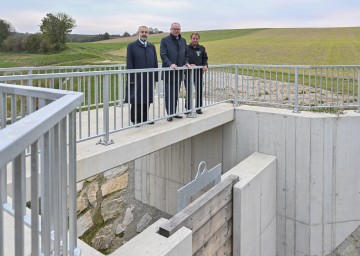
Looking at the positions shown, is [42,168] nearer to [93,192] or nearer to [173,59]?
[173,59]

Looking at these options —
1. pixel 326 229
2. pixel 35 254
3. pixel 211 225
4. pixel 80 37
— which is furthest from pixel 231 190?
pixel 80 37

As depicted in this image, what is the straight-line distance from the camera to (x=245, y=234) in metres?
6.03

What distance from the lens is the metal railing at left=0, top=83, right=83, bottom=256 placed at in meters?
1.12

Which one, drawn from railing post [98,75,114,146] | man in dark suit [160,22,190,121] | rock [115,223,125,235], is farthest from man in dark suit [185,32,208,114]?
rock [115,223,125,235]

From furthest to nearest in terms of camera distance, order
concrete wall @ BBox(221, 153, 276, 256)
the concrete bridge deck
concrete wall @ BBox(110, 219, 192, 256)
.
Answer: concrete wall @ BBox(221, 153, 276, 256) < the concrete bridge deck < concrete wall @ BBox(110, 219, 192, 256)

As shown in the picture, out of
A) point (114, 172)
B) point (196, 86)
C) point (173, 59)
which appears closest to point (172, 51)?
point (173, 59)

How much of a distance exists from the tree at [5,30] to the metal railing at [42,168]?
4605 cm

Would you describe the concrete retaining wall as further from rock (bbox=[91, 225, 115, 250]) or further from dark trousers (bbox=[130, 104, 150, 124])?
rock (bbox=[91, 225, 115, 250])

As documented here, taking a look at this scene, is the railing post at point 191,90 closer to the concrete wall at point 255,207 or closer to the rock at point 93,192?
the concrete wall at point 255,207

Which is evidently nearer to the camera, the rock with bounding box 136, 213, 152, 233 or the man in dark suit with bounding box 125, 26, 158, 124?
the man in dark suit with bounding box 125, 26, 158, 124

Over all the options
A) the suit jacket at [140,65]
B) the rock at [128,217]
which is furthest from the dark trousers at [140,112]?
the rock at [128,217]

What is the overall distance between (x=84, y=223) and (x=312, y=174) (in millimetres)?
4680

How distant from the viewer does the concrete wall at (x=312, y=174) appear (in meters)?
6.68

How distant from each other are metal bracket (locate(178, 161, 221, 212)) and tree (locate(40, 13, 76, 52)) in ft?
117
